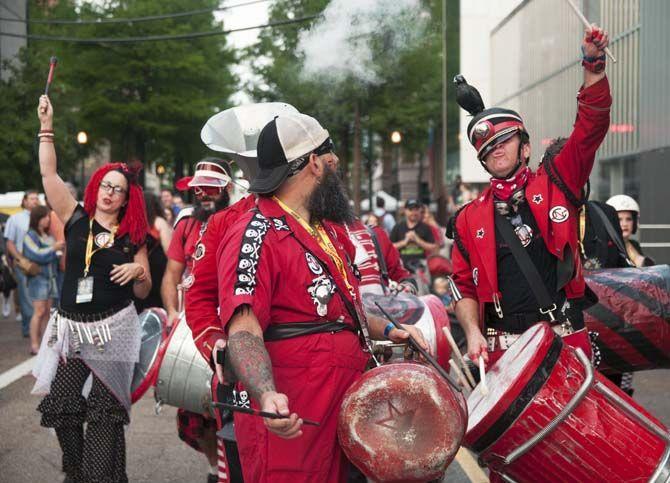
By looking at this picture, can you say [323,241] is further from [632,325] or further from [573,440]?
[632,325]

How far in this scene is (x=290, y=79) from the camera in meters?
19.4

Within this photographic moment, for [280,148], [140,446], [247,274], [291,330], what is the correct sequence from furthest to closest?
[140,446]
[280,148]
[291,330]
[247,274]

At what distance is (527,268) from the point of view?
4465mm

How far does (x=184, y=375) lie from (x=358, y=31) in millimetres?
7941

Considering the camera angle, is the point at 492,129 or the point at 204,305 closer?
the point at 204,305

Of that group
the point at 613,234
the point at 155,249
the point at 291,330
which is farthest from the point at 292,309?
the point at 155,249

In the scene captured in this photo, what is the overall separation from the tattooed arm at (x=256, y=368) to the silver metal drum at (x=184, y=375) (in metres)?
2.09

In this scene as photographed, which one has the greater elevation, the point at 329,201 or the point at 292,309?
the point at 329,201

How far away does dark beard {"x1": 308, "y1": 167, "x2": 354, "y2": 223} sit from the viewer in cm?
360

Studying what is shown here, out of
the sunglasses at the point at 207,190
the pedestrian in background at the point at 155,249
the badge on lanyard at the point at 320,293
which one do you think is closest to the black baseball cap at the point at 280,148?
the badge on lanyard at the point at 320,293

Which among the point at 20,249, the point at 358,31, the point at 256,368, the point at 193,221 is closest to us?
the point at 256,368

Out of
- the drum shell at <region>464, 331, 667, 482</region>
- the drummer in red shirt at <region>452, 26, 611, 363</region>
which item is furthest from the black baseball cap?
the drummer in red shirt at <region>452, 26, 611, 363</region>

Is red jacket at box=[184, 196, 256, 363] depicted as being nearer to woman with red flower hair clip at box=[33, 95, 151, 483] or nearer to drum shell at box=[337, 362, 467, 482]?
drum shell at box=[337, 362, 467, 482]

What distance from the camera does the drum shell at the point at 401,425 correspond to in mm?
3098
